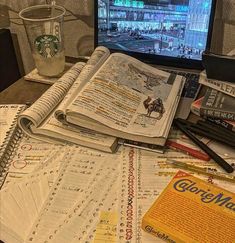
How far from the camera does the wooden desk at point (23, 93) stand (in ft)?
3.12

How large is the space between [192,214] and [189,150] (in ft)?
0.61

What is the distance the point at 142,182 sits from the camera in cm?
71

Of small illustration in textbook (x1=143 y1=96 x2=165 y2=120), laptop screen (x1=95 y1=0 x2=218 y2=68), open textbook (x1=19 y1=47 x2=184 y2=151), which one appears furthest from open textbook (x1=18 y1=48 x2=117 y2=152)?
laptop screen (x1=95 y1=0 x2=218 y2=68)

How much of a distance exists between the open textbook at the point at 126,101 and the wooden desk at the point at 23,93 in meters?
0.17

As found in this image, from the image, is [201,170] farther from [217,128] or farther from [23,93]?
[23,93]

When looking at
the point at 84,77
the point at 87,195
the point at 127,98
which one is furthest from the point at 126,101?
the point at 87,195

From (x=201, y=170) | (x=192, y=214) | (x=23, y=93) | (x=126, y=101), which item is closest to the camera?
(x=192, y=214)

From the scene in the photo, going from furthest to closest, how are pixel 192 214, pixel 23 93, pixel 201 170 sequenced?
1. pixel 23 93
2. pixel 201 170
3. pixel 192 214

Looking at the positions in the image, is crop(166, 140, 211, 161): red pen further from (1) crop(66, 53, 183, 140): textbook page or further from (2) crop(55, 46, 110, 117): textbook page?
(2) crop(55, 46, 110, 117): textbook page

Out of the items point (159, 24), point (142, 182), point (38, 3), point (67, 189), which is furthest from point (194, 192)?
point (38, 3)

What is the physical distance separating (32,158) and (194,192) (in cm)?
31

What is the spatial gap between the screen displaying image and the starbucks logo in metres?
0.12

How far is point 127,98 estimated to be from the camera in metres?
0.84

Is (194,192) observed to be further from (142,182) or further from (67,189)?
(67,189)
